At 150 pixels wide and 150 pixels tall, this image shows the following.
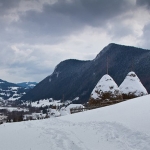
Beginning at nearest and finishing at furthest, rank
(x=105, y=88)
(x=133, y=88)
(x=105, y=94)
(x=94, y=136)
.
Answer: (x=94, y=136) < (x=105, y=94) < (x=105, y=88) < (x=133, y=88)

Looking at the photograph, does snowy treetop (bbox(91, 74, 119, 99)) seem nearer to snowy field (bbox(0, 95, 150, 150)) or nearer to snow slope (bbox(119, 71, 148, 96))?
snow slope (bbox(119, 71, 148, 96))

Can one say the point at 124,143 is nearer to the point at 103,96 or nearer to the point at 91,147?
the point at 91,147

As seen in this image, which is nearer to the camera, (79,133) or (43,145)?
(43,145)

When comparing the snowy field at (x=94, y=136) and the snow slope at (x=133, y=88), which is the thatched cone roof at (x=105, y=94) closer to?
the snow slope at (x=133, y=88)

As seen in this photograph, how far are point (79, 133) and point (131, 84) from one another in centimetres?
1953

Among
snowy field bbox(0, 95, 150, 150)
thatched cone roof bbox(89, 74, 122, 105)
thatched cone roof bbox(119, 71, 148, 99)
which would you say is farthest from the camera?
thatched cone roof bbox(119, 71, 148, 99)

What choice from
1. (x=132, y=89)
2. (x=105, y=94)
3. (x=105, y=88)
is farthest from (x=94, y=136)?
(x=132, y=89)

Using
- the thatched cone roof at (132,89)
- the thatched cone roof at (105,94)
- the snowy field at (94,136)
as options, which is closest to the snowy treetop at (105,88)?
the thatched cone roof at (105,94)

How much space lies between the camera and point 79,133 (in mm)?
14836

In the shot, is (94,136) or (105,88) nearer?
(94,136)

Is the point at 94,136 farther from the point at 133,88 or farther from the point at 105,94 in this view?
the point at 133,88

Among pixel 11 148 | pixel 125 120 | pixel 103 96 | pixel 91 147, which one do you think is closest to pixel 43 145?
pixel 11 148

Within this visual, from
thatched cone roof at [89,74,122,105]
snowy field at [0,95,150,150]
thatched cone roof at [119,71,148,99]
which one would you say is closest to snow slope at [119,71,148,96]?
thatched cone roof at [119,71,148,99]

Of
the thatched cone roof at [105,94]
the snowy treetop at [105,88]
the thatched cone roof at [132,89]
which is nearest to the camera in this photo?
the thatched cone roof at [105,94]
